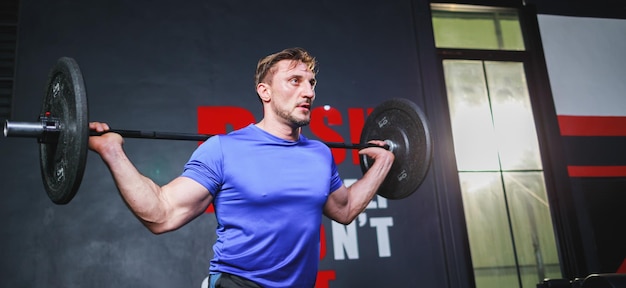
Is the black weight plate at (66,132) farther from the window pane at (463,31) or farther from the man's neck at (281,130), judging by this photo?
the window pane at (463,31)

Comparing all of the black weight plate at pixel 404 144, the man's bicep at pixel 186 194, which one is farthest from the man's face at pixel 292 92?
the black weight plate at pixel 404 144

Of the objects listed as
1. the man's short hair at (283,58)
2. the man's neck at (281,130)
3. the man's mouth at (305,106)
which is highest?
the man's short hair at (283,58)

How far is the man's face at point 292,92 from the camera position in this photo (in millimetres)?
1735

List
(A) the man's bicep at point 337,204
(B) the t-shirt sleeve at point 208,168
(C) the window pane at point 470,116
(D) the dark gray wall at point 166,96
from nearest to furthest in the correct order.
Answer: (B) the t-shirt sleeve at point 208,168, (A) the man's bicep at point 337,204, (D) the dark gray wall at point 166,96, (C) the window pane at point 470,116

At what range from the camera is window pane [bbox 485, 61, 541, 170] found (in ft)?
12.2

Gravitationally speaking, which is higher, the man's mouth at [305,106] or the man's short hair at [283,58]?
the man's short hair at [283,58]

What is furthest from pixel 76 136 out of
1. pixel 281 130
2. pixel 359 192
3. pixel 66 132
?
pixel 359 192

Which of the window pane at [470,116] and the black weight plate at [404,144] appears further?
the window pane at [470,116]

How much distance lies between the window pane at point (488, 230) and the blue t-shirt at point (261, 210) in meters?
2.15

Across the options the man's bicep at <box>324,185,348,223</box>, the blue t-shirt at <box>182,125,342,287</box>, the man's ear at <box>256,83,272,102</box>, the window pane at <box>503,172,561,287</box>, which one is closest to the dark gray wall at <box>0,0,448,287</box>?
the window pane at <box>503,172,561,287</box>

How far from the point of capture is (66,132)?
1525mm

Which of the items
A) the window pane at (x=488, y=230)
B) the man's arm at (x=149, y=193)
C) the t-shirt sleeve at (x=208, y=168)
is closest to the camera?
the man's arm at (x=149, y=193)

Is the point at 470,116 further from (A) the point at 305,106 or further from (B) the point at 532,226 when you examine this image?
(A) the point at 305,106

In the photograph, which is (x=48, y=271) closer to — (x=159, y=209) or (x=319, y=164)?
(x=159, y=209)
